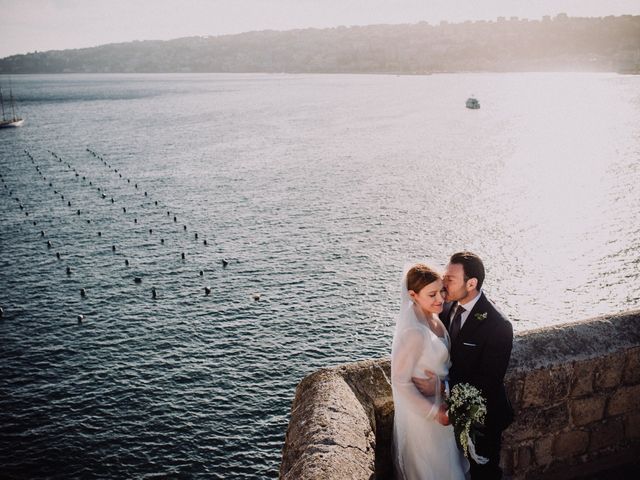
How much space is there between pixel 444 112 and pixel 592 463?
149679mm

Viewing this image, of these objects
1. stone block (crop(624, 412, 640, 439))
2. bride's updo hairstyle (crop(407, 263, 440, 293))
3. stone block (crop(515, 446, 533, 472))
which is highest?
bride's updo hairstyle (crop(407, 263, 440, 293))

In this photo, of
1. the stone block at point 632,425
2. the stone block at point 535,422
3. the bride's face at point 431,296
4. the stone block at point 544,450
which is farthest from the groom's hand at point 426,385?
the stone block at point 632,425

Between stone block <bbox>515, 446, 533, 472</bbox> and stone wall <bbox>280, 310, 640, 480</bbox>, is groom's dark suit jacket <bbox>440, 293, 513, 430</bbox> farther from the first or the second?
stone block <bbox>515, 446, 533, 472</bbox>

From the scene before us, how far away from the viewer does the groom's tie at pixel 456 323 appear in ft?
18.6

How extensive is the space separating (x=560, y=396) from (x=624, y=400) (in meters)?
0.84

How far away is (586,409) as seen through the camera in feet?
19.6

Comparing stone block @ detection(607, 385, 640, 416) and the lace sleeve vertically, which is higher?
the lace sleeve

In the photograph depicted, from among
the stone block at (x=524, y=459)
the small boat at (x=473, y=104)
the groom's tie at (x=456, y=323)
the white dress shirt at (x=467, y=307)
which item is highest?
the small boat at (x=473, y=104)

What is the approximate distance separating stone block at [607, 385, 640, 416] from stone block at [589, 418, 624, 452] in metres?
0.12

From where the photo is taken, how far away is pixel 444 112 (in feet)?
486

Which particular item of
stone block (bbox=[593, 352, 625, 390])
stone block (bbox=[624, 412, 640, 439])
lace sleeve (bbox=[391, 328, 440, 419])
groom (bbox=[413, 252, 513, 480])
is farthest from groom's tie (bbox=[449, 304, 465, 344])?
stone block (bbox=[624, 412, 640, 439])

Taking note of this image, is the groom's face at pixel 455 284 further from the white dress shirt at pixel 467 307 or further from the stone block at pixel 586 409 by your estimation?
the stone block at pixel 586 409

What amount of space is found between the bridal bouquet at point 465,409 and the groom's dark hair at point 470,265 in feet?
3.34

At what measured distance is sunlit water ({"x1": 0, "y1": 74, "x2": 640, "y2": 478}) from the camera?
29.0 meters
